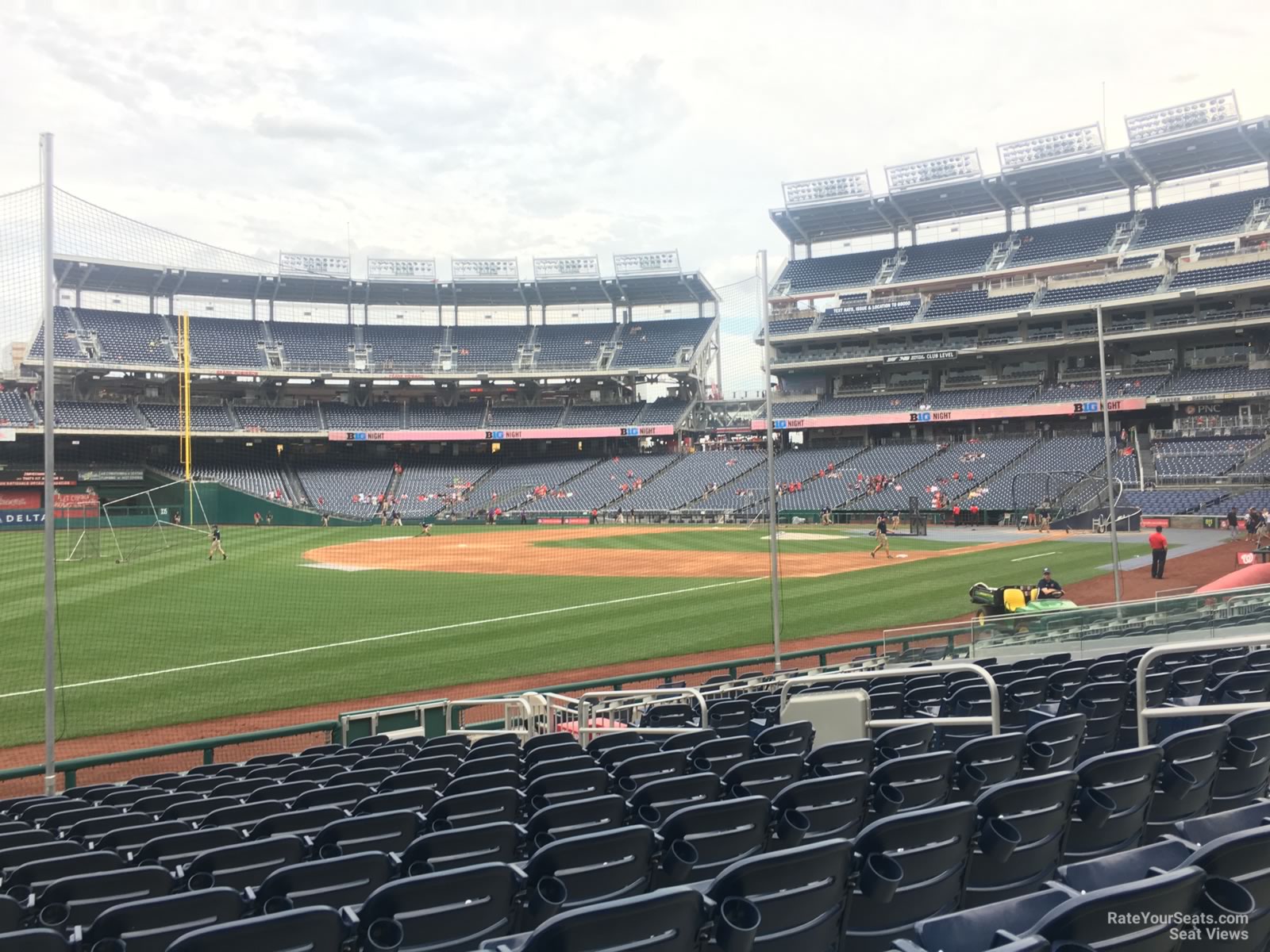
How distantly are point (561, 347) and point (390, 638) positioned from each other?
182 feet

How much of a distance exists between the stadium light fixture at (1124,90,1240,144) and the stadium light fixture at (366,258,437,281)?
168ft

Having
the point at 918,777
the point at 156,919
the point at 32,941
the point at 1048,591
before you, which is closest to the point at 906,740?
the point at 918,777

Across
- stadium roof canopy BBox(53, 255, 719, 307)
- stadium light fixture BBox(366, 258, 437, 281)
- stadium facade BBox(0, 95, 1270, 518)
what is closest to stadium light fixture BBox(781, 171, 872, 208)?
stadium facade BBox(0, 95, 1270, 518)

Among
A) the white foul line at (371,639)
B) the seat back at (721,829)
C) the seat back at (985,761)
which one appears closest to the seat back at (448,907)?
the seat back at (721,829)

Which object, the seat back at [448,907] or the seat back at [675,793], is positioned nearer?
the seat back at [448,907]

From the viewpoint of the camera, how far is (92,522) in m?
38.8

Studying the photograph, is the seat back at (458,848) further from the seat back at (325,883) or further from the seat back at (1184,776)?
the seat back at (1184,776)

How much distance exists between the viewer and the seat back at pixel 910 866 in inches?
118

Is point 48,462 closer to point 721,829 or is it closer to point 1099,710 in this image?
point 721,829

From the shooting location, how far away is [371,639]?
19812 millimetres

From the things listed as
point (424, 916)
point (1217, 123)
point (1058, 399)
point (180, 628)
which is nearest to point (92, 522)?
point (180, 628)

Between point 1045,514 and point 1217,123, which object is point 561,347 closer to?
point 1045,514

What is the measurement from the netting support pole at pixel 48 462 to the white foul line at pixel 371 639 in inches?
314

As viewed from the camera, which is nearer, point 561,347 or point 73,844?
point 73,844
